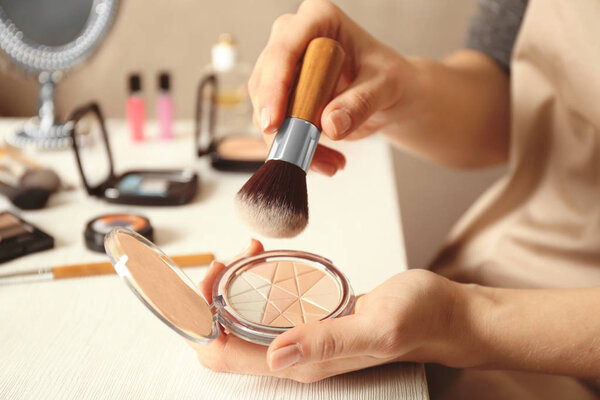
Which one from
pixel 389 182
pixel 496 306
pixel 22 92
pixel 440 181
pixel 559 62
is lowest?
pixel 440 181

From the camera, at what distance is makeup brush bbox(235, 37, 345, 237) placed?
49cm

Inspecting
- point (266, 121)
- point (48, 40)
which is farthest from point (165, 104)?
point (266, 121)

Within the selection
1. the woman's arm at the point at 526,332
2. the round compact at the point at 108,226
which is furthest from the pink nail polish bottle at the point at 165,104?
the woman's arm at the point at 526,332

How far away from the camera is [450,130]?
35.2 inches

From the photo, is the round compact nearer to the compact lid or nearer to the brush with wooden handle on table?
the brush with wooden handle on table

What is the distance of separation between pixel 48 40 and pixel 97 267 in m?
0.67

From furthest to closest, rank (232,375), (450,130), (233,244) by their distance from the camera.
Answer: (450,130)
(233,244)
(232,375)

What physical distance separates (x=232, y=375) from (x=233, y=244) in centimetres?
26

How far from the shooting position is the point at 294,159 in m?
0.51

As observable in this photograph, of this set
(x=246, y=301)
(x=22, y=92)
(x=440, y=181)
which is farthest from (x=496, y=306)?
(x=22, y=92)

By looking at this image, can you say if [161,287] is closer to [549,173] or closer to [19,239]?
[19,239]

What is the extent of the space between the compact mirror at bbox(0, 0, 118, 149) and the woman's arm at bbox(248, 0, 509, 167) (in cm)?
63

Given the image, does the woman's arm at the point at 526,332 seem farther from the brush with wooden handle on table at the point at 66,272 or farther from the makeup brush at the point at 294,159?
the brush with wooden handle on table at the point at 66,272

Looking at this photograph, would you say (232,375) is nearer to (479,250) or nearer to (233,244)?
(233,244)
